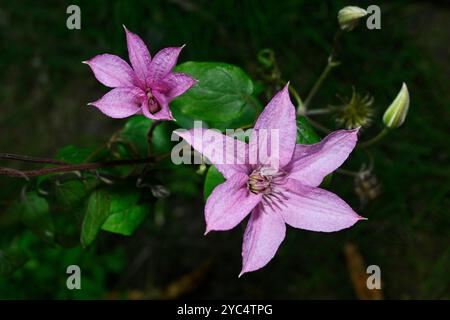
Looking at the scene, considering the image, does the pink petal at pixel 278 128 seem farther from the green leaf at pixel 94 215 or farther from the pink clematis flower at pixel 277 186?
the green leaf at pixel 94 215

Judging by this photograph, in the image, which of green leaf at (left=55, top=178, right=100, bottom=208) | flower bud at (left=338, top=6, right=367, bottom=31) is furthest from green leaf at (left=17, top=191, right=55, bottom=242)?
flower bud at (left=338, top=6, right=367, bottom=31)

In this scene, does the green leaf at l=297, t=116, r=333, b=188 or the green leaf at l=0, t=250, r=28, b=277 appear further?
the green leaf at l=0, t=250, r=28, b=277

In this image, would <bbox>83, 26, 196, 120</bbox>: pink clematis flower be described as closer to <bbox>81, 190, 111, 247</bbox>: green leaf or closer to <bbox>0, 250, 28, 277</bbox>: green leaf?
<bbox>81, 190, 111, 247</bbox>: green leaf

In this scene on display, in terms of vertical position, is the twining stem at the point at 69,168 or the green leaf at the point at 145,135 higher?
the green leaf at the point at 145,135

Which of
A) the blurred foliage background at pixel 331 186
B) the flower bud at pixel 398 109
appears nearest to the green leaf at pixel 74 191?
the flower bud at pixel 398 109
